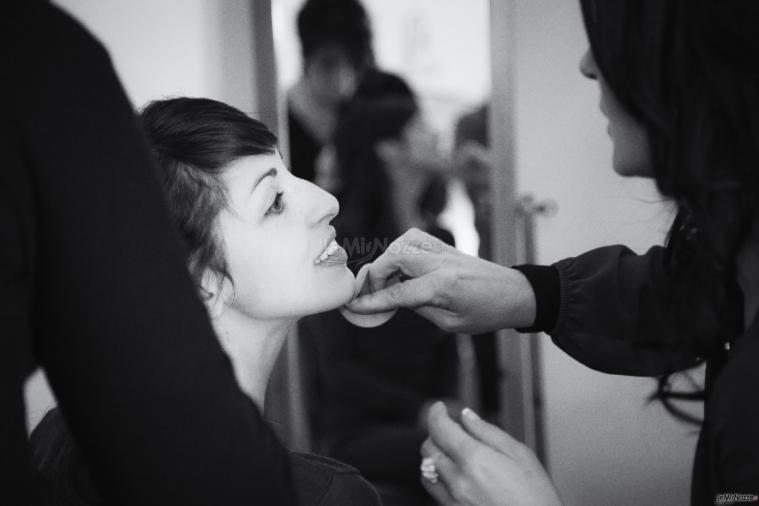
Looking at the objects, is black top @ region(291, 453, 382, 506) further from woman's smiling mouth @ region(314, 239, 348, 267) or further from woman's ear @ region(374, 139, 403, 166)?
woman's ear @ region(374, 139, 403, 166)

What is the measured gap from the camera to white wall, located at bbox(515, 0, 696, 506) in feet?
3.48

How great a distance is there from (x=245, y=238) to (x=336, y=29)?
0.63 meters

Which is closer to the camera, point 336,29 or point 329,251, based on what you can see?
point 329,251

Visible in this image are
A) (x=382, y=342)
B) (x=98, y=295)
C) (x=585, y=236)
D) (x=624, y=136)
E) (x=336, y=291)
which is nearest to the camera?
(x=98, y=295)

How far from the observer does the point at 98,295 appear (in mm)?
392

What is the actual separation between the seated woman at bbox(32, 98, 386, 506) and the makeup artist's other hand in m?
0.18

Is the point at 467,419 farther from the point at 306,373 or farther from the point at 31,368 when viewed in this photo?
the point at 306,373

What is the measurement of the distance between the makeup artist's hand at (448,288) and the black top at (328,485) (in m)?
0.19

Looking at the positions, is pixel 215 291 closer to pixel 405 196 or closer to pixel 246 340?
pixel 246 340

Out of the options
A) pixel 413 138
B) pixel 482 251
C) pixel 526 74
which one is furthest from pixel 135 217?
pixel 482 251

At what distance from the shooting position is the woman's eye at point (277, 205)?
76 centimetres

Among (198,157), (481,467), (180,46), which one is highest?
(180,46)

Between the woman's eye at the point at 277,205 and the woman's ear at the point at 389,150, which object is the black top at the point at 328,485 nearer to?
the woman's eye at the point at 277,205

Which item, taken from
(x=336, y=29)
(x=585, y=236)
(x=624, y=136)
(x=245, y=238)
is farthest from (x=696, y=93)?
(x=336, y=29)
